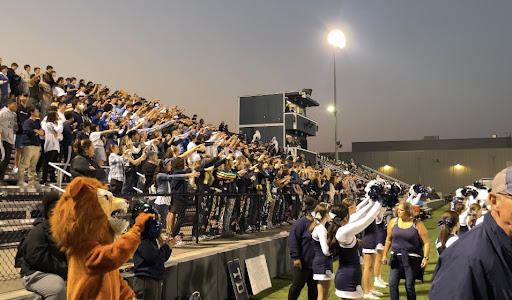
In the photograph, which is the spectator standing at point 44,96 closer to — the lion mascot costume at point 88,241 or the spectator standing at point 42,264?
the spectator standing at point 42,264

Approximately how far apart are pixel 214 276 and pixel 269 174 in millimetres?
6484

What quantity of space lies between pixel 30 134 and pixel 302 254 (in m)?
6.38

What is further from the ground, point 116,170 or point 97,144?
point 97,144

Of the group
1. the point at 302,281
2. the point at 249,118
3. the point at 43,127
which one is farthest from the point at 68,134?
the point at 249,118

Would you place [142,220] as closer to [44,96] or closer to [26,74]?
[44,96]

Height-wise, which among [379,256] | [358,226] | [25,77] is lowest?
[379,256]

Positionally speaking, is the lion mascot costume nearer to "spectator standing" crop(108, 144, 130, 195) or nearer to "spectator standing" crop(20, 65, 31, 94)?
"spectator standing" crop(108, 144, 130, 195)

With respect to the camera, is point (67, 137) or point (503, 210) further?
point (67, 137)

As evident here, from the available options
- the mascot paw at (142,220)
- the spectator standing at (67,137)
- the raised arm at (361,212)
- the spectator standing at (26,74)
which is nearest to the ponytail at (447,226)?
the raised arm at (361,212)

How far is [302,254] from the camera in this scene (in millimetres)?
7582

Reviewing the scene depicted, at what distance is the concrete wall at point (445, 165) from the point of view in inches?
2547

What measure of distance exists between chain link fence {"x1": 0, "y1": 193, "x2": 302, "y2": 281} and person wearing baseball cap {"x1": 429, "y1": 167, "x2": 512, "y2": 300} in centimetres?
472

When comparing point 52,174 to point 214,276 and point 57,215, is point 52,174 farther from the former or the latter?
point 57,215

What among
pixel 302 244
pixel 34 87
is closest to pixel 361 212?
pixel 302 244
